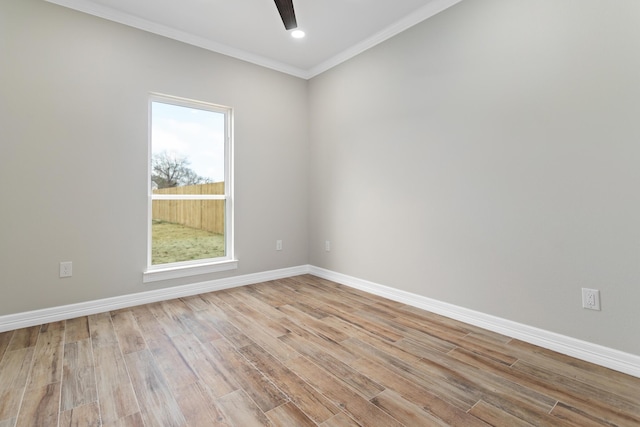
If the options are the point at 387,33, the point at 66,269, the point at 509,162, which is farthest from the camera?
the point at 387,33

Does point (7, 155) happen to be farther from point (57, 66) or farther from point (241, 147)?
point (241, 147)

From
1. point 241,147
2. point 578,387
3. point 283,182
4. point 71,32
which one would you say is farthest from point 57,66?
point 578,387

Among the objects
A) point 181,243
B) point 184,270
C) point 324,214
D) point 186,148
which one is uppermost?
point 186,148

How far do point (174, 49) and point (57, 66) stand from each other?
1.04 metres

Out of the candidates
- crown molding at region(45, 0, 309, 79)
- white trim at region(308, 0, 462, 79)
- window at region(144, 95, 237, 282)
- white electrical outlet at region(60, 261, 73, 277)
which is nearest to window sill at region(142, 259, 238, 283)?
window at region(144, 95, 237, 282)

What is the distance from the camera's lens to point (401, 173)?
3.07m

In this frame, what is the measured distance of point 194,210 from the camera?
3445mm

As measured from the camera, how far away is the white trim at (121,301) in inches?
97.4

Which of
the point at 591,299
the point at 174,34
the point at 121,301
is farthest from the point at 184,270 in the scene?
the point at 591,299

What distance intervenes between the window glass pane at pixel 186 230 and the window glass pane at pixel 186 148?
0.58ft

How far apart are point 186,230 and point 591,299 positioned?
3.55 m

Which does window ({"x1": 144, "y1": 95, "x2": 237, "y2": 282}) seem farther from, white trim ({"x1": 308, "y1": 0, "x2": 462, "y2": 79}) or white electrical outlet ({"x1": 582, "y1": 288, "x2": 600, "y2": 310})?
white electrical outlet ({"x1": 582, "y1": 288, "x2": 600, "y2": 310})

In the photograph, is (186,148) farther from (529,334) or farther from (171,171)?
(529,334)

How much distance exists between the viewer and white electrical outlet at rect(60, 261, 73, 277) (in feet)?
8.68
